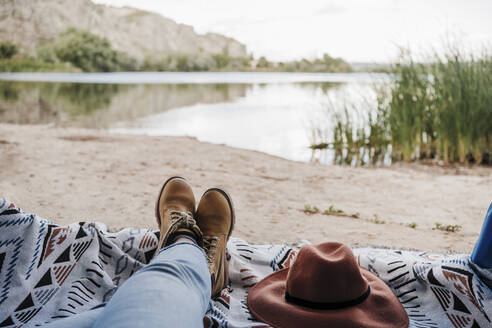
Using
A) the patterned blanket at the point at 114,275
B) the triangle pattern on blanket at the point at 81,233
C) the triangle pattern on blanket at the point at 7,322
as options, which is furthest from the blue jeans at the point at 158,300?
the triangle pattern on blanket at the point at 81,233

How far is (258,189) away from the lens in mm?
2789

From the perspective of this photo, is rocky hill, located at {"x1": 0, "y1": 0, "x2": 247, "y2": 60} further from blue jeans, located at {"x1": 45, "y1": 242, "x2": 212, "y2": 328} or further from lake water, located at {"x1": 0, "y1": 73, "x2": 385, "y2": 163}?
blue jeans, located at {"x1": 45, "y1": 242, "x2": 212, "y2": 328}

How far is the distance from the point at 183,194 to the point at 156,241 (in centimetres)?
23

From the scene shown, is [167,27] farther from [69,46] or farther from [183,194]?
[183,194]

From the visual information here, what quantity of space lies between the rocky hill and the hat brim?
16.2 meters

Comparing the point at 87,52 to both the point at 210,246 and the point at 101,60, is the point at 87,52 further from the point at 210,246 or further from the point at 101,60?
the point at 210,246

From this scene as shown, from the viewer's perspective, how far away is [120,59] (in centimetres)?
1858

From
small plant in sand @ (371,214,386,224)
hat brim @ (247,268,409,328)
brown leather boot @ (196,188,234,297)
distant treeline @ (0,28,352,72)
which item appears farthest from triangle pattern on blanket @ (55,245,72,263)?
distant treeline @ (0,28,352,72)

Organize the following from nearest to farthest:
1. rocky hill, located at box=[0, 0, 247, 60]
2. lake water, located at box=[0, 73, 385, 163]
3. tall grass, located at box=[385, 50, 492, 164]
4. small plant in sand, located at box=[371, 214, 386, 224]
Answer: small plant in sand, located at box=[371, 214, 386, 224]
tall grass, located at box=[385, 50, 492, 164]
lake water, located at box=[0, 73, 385, 163]
rocky hill, located at box=[0, 0, 247, 60]

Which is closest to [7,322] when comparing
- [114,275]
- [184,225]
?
[114,275]

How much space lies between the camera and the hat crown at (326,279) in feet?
3.10

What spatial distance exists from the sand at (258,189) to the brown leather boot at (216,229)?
61 centimetres

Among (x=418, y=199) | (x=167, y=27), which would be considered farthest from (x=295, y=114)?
(x=167, y=27)

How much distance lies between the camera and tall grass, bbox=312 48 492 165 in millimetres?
3496
